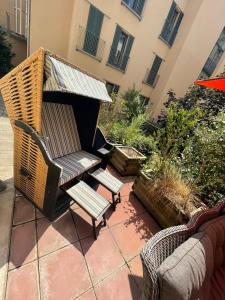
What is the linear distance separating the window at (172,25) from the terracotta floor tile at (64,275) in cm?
1130

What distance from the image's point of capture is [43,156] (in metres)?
1.90

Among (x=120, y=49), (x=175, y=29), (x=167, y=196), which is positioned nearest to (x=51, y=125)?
(x=167, y=196)

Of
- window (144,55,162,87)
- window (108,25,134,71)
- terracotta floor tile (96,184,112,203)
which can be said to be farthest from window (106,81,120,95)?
terracotta floor tile (96,184,112,203)

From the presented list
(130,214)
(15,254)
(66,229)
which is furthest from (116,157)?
(15,254)

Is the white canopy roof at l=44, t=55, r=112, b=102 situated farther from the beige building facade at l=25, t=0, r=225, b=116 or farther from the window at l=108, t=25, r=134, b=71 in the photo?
the window at l=108, t=25, r=134, b=71

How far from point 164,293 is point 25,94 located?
7.27 feet

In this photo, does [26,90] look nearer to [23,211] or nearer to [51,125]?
[51,125]

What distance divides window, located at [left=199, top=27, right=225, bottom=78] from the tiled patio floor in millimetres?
13621

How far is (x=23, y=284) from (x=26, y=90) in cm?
200

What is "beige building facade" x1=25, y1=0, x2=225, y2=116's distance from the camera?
Answer: 22.2 ft

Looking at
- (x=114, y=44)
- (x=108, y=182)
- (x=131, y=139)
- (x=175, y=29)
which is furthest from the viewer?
(x=175, y=29)

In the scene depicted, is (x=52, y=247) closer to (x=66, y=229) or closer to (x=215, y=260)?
(x=66, y=229)

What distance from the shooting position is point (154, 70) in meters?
10.6

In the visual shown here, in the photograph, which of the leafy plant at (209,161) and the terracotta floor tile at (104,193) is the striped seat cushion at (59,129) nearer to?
the terracotta floor tile at (104,193)
